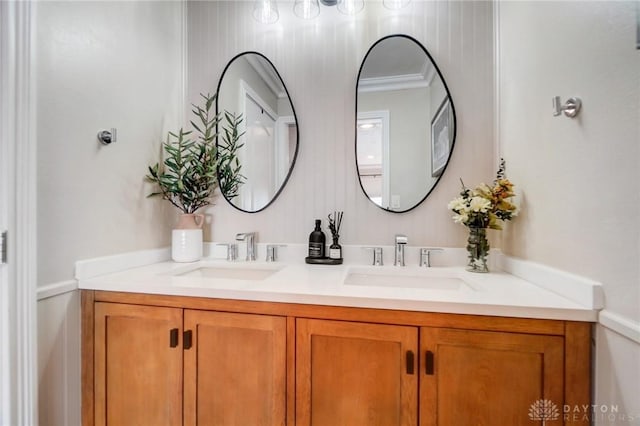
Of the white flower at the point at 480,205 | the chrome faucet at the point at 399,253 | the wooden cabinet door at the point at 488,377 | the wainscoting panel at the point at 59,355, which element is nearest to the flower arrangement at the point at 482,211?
the white flower at the point at 480,205

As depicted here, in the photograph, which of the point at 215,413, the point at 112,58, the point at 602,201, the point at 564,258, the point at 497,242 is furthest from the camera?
the point at 497,242

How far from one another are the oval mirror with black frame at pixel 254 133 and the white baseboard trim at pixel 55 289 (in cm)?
79

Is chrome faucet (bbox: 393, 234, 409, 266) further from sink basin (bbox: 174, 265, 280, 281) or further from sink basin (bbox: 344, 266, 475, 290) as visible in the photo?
sink basin (bbox: 174, 265, 280, 281)

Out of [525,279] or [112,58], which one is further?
[112,58]

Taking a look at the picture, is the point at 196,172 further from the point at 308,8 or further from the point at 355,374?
the point at 355,374

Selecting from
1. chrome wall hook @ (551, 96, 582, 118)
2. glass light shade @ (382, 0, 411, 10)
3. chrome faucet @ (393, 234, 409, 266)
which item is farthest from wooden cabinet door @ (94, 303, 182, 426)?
glass light shade @ (382, 0, 411, 10)

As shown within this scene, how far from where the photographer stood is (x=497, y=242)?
4.56 feet

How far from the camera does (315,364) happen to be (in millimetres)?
946

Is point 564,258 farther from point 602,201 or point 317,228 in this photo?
point 317,228

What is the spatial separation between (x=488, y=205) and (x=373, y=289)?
65 cm

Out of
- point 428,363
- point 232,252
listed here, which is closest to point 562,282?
point 428,363

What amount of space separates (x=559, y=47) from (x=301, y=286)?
1203mm

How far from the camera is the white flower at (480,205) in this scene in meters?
1.21

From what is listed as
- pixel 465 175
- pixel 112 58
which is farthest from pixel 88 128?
pixel 465 175
